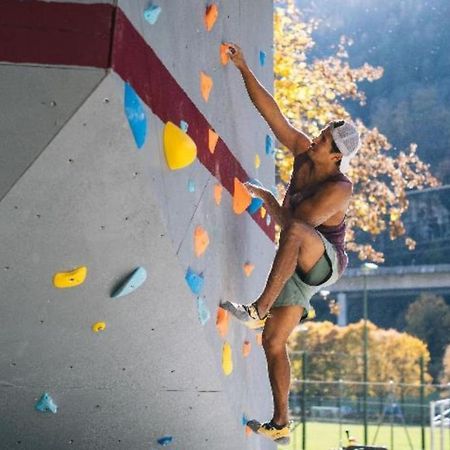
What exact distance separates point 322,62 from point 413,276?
4050 centimetres

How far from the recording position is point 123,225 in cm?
365

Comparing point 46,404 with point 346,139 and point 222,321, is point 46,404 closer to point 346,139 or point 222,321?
point 222,321

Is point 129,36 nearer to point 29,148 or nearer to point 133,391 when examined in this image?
point 29,148

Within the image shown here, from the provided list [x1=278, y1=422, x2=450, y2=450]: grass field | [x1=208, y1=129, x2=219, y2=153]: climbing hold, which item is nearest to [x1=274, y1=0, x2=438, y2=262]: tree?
[x1=278, y1=422, x2=450, y2=450]: grass field

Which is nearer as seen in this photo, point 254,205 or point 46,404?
Result: point 46,404

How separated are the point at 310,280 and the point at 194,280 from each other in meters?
0.73

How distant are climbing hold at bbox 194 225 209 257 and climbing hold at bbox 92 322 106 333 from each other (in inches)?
18.0

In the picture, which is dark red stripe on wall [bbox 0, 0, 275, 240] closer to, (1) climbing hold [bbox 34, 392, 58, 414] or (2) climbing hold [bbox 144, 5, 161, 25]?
(2) climbing hold [bbox 144, 5, 161, 25]

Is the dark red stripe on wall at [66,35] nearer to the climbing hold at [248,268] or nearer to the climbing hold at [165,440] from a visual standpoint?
the climbing hold at [165,440]

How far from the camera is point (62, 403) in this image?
14.5 ft

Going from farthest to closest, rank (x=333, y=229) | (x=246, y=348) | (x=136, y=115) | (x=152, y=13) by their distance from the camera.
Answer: (x=246, y=348)
(x=333, y=229)
(x=152, y=13)
(x=136, y=115)

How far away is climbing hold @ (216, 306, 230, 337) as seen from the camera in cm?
461

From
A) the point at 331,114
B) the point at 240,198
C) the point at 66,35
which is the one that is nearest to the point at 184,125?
the point at 66,35

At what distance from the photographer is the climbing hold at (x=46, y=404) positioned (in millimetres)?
4352
